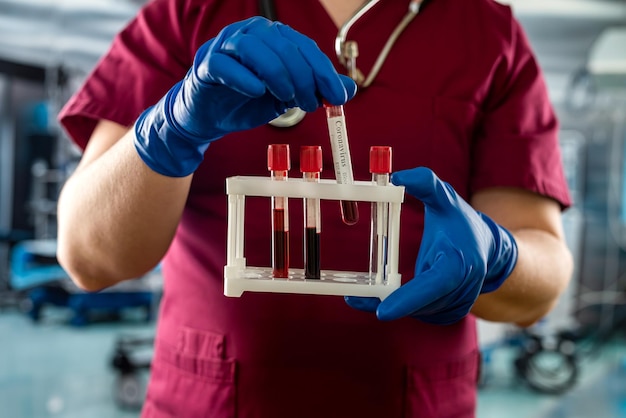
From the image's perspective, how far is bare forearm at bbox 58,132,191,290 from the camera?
0.73 metres

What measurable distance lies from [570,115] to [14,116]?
4.83 metres

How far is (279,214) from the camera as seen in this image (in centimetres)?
71

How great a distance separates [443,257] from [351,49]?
0.28 metres

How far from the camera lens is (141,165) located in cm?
71

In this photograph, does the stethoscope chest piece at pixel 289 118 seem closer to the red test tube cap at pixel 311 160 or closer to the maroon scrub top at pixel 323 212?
the maroon scrub top at pixel 323 212

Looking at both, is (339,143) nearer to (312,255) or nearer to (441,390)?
(312,255)

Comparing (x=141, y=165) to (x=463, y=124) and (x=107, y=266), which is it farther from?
(x=463, y=124)

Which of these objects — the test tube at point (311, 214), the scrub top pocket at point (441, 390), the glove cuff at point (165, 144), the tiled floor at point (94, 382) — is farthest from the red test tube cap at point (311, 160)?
the tiled floor at point (94, 382)

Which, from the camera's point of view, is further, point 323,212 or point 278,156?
point 323,212

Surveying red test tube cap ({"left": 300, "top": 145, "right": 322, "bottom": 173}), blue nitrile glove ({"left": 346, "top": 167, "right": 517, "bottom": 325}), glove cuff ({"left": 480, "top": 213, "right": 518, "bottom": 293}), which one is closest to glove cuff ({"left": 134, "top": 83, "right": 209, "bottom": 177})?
red test tube cap ({"left": 300, "top": 145, "right": 322, "bottom": 173})

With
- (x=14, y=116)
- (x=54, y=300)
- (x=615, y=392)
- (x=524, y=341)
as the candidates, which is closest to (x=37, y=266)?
(x=54, y=300)

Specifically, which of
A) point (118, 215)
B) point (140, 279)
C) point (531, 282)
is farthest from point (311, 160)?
point (140, 279)

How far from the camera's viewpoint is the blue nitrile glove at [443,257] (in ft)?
2.09

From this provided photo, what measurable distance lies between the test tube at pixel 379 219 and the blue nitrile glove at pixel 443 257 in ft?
0.09
